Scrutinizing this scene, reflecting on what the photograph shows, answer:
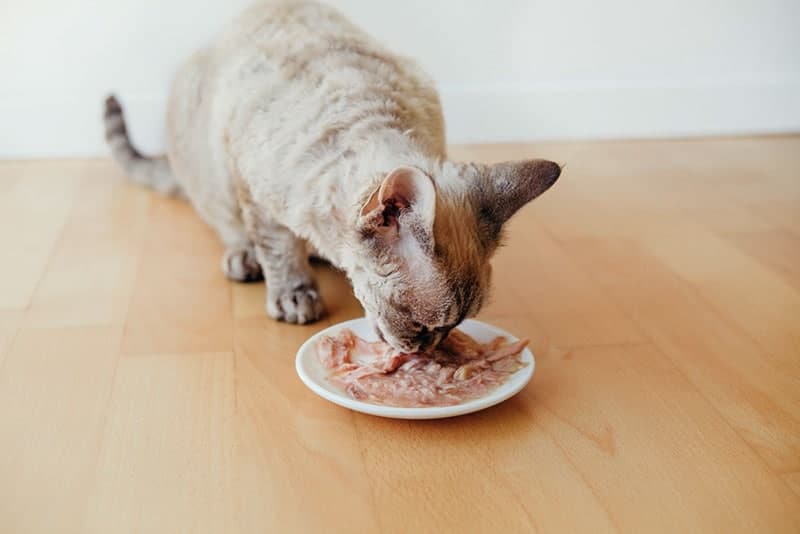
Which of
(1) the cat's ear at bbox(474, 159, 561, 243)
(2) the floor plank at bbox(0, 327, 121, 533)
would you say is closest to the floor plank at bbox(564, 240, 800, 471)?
(1) the cat's ear at bbox(474, 159, 561, 243)

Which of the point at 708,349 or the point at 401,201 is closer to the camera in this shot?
the point at 401,201

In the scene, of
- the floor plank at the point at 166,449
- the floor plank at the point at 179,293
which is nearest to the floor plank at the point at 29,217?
the floor plank at the point at 179,293

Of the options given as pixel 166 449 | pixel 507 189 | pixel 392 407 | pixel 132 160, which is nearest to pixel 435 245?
pixel 507 189

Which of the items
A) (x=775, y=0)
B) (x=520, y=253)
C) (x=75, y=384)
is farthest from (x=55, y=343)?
(x=775, y=0)

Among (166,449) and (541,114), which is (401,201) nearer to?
(166,449)

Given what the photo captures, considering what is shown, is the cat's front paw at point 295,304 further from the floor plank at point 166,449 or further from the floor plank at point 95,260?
the floor plank at point 95,260
